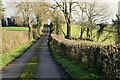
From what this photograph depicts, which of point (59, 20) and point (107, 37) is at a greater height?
point (59, 20)

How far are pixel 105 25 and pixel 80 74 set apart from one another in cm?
5829

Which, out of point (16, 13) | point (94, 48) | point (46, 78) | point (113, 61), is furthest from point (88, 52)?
point (16, 13)

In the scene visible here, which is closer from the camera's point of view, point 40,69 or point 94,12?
point 40,69

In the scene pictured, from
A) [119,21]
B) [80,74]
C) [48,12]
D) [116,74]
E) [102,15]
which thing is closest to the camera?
[116,74]

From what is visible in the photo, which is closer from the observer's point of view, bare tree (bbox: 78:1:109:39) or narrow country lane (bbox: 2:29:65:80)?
narrow country lane (bbox: 2:29:65:80)

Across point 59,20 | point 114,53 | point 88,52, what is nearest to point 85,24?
point 59,20

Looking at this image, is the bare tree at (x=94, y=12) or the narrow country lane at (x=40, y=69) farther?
the bare tree at (x=94, y=12)

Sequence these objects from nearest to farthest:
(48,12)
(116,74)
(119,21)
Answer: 1. (116,74)
2. (48,12)
3. (119,21)

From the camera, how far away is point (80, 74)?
10969mm

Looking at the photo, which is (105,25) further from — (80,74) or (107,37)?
(80,74)

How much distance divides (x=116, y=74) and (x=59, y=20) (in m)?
50.2

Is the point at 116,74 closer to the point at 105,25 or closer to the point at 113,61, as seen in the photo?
the point at 113,61

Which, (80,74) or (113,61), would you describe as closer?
(113,61)

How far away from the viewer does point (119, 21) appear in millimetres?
56188
